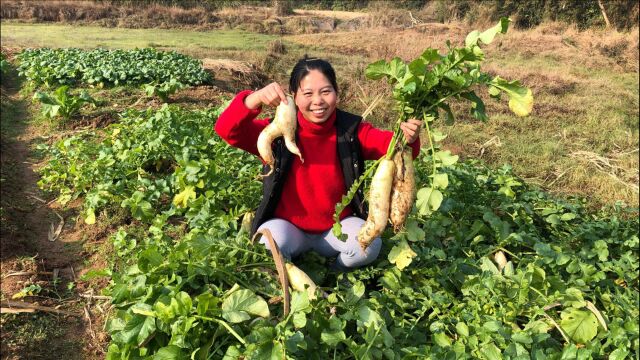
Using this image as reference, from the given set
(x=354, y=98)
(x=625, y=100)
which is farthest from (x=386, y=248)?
(x=625, y=100)

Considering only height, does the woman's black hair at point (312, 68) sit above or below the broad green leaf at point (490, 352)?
above

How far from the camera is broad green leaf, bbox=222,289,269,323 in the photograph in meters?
2.00

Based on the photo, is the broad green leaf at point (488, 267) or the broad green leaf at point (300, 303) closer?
the broad green leaf at point (300, 303)

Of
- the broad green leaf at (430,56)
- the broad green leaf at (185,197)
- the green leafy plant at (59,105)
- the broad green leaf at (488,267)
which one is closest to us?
the broad green leaf at (430,56)

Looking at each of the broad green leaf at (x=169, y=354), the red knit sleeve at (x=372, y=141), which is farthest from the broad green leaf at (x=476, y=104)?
the broad green leaf at (x=169, y=354)

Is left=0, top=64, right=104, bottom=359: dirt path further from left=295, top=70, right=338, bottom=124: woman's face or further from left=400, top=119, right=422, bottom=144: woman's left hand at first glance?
left=400, top=119, right=422, bottom=144: woman's left hand

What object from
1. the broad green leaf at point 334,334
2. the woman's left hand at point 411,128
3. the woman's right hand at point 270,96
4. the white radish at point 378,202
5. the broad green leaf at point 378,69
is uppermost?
the broad green leaf at point 378,69

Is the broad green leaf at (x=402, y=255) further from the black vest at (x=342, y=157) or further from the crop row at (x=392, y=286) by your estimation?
the black vest at (x=342, y=157)

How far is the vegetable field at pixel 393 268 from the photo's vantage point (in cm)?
198

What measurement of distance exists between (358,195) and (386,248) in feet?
1.36

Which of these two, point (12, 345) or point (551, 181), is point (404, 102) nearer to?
point (12, 345)

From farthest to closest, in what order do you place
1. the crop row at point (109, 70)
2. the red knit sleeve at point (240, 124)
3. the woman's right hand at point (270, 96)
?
the crop row at point (109, 70) < the red knit sleeve at point (240, 124) < the woman's right hand at point (270, 96)

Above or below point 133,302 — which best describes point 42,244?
below

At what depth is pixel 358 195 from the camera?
2699mm
